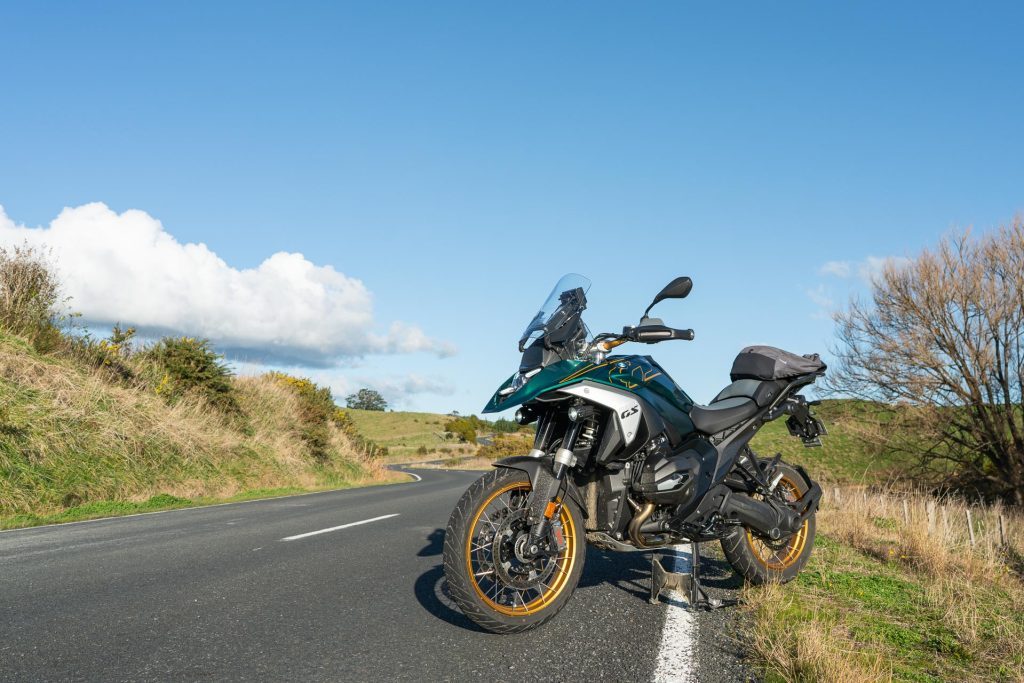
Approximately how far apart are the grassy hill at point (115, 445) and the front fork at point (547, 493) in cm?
912

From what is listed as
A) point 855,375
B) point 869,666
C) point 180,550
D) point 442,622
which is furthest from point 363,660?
point 855,375

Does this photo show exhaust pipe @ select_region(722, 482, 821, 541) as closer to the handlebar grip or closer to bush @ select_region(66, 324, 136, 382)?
the handlebar grip

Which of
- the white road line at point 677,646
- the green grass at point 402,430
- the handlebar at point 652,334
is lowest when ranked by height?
the green grass at point 402,430

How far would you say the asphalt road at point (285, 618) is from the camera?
124 inches

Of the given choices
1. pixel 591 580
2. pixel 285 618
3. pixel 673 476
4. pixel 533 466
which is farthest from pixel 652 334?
pixel 285 618

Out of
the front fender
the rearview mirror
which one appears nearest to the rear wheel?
the front fender

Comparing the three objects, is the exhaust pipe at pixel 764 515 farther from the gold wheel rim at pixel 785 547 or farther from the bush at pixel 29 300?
the bush at pixel 29 300

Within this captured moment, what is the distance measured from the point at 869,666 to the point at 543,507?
164cm

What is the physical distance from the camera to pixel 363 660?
3246mm

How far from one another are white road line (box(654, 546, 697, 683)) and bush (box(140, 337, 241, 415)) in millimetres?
17522

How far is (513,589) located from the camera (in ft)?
12.4

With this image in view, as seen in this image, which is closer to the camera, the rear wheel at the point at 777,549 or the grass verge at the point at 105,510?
the rear wheel at the point at 777,549

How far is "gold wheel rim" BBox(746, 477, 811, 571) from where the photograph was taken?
195 inches

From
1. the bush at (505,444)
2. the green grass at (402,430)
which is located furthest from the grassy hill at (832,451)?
the bush at (505,444)
